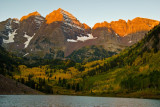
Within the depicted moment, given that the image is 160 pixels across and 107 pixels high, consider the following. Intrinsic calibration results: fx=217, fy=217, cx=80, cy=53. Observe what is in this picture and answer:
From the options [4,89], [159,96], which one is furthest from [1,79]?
[159,96]

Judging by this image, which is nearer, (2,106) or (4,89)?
(2,106)

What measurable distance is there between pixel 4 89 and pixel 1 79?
961 cm

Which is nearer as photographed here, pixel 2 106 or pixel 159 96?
pixel 2 106

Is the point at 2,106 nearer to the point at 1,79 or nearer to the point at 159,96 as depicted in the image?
the point at 1,79

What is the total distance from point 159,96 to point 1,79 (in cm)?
14566

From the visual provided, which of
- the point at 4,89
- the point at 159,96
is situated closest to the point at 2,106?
the point at 4,89

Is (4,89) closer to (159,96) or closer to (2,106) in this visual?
(2,106)

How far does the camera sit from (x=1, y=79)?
199 m

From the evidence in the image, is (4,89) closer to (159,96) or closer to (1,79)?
(1,79)

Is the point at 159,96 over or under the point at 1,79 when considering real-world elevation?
under

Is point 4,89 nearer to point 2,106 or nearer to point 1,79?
point 1,79

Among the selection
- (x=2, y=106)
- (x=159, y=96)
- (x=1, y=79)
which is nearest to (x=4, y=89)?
(x=1, y=79)

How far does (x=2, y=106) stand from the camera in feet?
313

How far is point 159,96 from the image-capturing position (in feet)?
653
